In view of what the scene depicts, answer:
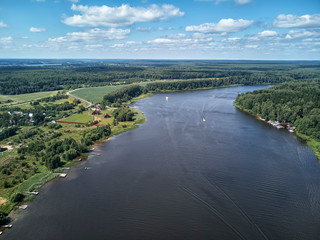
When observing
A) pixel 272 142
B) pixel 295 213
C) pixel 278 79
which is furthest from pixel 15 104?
pixel 278 79

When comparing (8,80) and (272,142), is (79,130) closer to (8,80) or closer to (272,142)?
(272,142)

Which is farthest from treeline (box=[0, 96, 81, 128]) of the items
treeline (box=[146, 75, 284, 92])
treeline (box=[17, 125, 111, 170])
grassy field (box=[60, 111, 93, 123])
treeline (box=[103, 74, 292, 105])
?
treeline (box=[146, 75, 284, 92])

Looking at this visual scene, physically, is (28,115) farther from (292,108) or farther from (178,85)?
(178,85)

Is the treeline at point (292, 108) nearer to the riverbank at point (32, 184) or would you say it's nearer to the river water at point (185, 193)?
the river water at point (185, 193)

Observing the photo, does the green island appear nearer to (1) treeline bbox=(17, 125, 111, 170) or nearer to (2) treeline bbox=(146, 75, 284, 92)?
(1) treeline bbox=(17, 125, 111, 170)

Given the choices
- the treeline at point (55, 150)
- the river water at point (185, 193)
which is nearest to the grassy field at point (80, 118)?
the treeline at point (55, 150)

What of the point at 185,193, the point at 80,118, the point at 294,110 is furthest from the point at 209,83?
the point at 185,193
